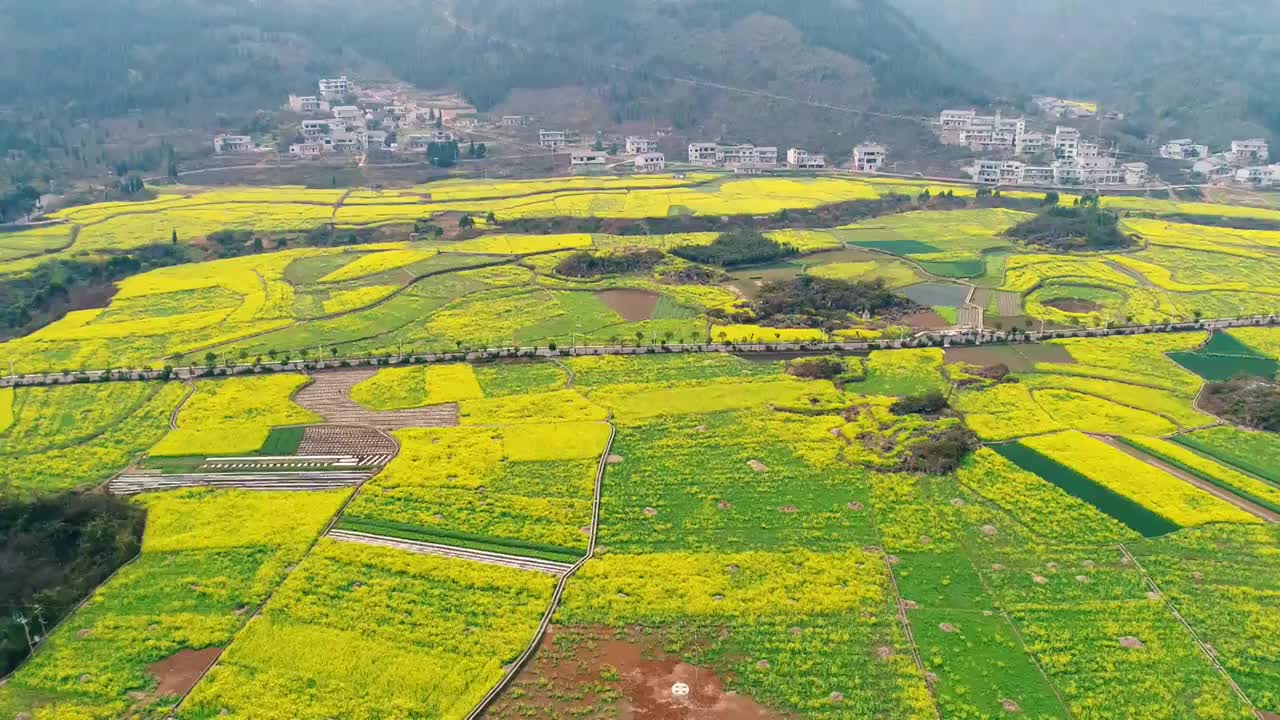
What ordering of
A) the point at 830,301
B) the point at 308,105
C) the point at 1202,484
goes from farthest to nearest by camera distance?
the point at 308,105
the point at 830,301
the point at 1202,484

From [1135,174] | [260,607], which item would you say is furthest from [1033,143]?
[260,607]

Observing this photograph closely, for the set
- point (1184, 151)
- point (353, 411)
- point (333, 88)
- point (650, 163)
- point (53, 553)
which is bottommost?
point (53, 553)

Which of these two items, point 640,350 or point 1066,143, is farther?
point 1066,143

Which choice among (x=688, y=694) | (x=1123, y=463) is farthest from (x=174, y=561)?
(x=1123, y=463)

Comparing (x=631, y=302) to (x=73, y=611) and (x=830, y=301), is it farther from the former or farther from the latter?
(x=73, y=611)

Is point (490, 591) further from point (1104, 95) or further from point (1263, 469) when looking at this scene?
point (1104, 95)

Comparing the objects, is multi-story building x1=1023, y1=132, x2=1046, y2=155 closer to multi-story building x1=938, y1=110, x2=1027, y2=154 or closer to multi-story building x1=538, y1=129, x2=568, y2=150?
multi-story building x1=938, y1=110, x2=1027, y2=154

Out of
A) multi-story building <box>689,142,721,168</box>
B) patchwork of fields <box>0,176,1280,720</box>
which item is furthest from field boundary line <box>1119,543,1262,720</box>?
multi-story building <box>689,142,721,168</box>

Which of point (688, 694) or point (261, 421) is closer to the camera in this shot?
point (688, 694)
